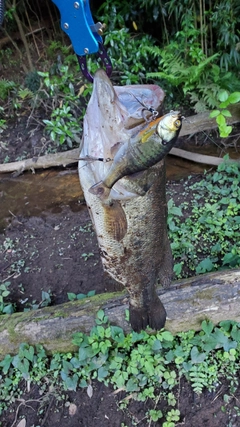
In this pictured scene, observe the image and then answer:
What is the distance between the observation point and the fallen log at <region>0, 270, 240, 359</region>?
2.71 meters

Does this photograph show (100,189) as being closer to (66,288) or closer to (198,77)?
(66,288)

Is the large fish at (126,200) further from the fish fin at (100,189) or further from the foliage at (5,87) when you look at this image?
the foliage at (5,87)

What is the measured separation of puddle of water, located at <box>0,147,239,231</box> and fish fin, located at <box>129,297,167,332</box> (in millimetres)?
2783

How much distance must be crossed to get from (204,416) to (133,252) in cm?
158

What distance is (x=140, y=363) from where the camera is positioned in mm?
2760

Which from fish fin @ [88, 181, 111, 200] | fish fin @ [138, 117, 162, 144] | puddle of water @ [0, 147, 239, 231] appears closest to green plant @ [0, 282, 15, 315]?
puddle of water @ [0, 147, 239, 231]

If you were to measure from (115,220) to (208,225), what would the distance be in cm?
231

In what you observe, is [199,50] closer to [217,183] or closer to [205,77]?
[205,77]

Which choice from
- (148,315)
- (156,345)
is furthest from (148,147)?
(156,345)

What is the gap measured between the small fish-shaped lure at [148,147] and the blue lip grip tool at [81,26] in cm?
45

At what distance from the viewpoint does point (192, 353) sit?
272cm

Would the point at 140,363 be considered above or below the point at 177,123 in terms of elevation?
below

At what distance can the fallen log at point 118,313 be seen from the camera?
2709mm

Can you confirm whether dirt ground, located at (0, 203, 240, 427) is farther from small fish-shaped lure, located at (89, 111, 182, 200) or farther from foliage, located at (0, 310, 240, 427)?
small fish-shaped lure, located at (89, 111, 182, 200)
